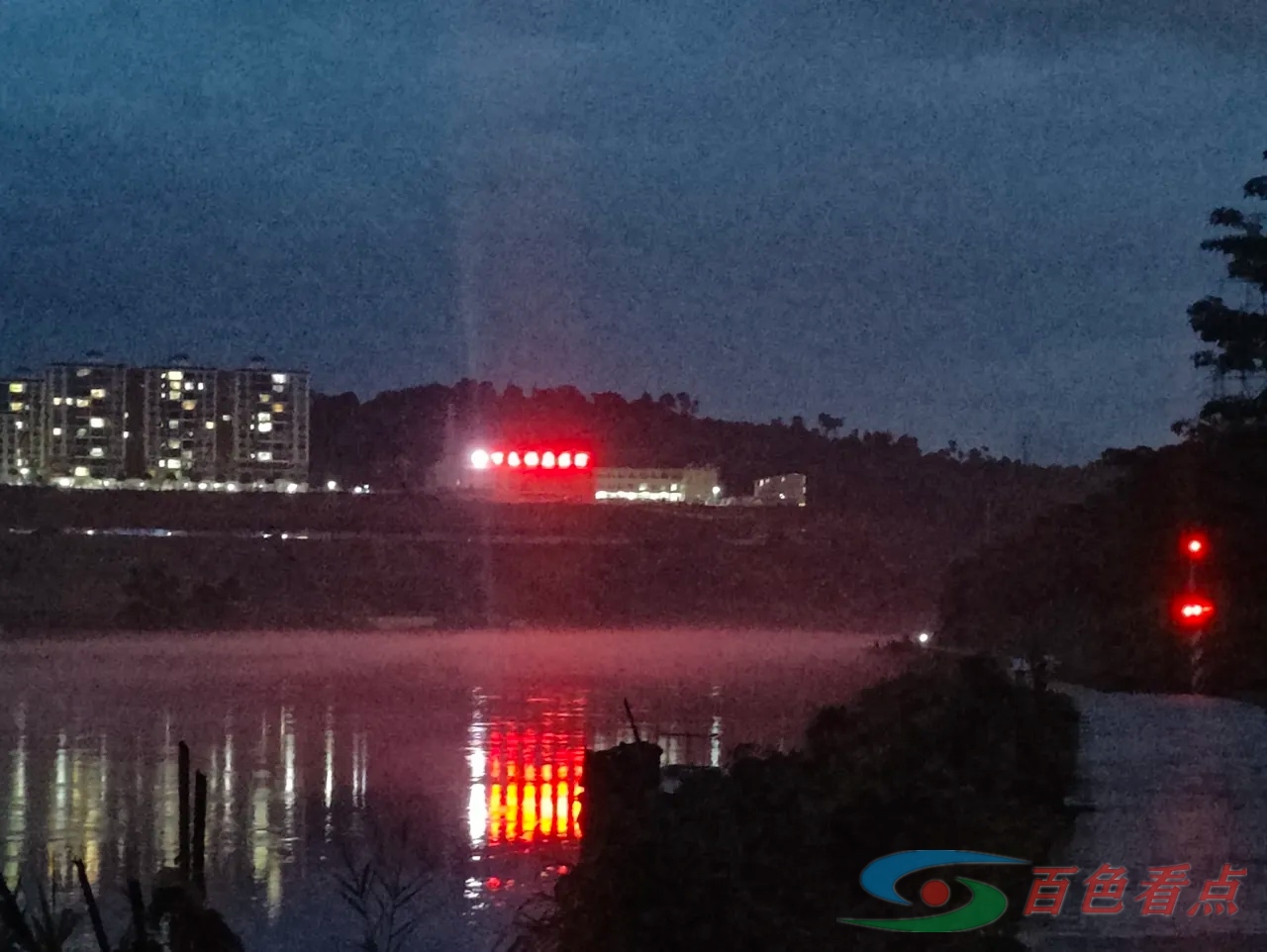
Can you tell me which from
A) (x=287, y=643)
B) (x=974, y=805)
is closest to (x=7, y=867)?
(x=974, y=805)

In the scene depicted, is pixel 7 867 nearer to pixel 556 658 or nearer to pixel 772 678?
pixel 772 678

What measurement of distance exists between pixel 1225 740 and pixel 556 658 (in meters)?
21.1

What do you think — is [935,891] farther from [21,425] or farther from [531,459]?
[21,425]

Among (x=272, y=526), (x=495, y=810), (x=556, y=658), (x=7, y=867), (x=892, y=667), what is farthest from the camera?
(x=272, y=526)

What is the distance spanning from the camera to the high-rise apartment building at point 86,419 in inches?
5039

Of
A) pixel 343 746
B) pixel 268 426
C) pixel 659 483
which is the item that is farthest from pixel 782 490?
pixel 343 746

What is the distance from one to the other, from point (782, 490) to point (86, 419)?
70824mm

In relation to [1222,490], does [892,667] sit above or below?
below

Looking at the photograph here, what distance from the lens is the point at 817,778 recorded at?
1171 centimetres

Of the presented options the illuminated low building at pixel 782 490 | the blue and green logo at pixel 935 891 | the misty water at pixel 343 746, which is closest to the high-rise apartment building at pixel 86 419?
the illuminated low building at pixel 782 490

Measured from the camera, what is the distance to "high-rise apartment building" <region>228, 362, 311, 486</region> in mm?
123562

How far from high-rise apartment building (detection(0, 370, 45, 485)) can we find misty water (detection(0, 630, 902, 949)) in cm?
9358

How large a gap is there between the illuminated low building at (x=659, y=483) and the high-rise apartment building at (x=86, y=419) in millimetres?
52445

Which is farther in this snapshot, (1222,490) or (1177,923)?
(1222,490)
